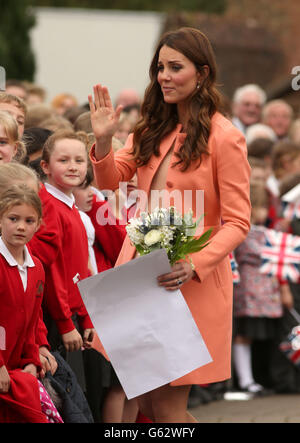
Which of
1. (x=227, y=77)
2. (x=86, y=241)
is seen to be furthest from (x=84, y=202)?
(x=227, y=77)

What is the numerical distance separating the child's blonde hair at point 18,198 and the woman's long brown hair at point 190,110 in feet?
2.20

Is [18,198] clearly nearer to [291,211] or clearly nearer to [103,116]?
[103,116]

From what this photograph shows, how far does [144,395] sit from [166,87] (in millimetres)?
1512

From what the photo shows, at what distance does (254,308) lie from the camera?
893 cm

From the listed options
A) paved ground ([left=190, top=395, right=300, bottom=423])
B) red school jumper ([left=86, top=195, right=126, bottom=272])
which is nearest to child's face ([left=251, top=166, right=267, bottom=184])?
paved ground ([left=190, top=395, right=300, bottom=423])

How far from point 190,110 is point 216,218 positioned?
546 mm

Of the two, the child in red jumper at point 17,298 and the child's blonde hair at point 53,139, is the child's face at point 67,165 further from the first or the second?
the child in red jumper at point 17,298

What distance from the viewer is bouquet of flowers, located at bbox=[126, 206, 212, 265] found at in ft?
14.4

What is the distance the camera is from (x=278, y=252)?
28.7 feet

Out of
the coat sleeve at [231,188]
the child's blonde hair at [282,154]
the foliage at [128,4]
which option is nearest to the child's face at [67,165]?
the coat sleeve at [231,188]

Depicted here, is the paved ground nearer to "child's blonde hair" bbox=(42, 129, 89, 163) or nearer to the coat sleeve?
"child's blonde hair" bbox=(42, 129, 89, 163)

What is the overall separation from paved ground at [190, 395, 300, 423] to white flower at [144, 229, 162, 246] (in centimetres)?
330

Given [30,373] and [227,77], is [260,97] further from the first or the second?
[227,77]

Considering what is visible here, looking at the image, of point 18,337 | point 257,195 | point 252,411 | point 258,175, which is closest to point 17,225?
point 18,337
